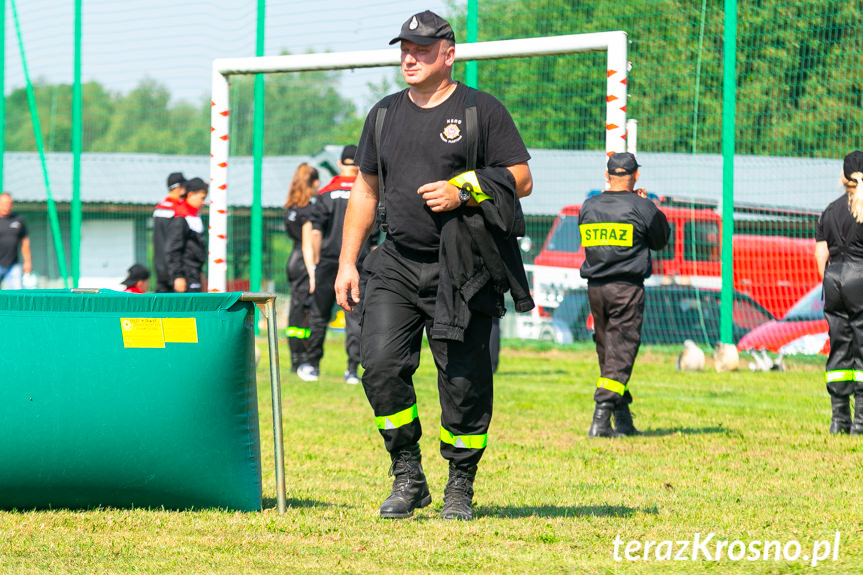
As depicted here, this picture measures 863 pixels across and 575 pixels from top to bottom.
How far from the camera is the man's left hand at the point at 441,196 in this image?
4.96 m

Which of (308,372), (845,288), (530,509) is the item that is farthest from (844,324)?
(308,372)

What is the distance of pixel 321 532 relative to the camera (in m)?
4.93

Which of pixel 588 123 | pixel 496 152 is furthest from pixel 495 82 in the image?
pixel 496 152

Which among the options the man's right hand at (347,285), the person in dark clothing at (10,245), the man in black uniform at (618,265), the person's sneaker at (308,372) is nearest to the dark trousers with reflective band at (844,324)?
the man in black uniform at (618,265)

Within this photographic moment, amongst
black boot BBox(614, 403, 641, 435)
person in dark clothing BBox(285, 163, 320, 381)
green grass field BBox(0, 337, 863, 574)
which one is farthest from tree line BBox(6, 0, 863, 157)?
black boot BBox(614, 403, 641, 435)

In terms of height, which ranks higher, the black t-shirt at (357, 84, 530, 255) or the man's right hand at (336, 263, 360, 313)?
the black t-shirt at (357, 84, 530, 255)

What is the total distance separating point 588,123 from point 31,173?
1813cm

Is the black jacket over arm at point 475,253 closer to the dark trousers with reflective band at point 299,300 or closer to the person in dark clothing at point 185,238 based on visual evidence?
the person in dark clothing at point 185,238

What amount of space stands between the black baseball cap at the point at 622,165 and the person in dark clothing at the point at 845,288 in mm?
1363

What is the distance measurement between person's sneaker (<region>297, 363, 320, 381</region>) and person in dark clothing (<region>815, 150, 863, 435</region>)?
5566 mm

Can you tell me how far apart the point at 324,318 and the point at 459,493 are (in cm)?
749

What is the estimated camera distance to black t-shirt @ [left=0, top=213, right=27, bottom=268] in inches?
688

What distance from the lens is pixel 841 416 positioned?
8.87 metres

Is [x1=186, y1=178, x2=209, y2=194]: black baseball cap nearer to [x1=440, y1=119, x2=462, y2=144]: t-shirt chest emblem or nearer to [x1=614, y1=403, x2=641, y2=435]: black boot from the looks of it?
[x1=614, y1=403, x2=641, y2=435]: black boot
